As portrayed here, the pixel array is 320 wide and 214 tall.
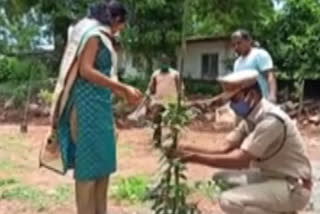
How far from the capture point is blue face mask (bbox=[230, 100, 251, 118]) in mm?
3533

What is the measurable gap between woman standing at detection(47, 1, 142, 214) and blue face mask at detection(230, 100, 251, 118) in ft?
2.20

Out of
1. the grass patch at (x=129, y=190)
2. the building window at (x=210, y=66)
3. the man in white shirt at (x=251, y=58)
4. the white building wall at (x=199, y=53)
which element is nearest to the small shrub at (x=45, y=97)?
the white building wall at (x=199, y=53)

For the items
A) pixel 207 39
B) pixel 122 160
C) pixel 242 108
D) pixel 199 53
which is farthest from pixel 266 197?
pixel 199 53

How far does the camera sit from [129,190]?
5820mm

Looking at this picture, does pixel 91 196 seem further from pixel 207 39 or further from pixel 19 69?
pixel 207 39

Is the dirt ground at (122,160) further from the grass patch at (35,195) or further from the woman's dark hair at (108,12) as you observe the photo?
the woman's dark hair at (108,12)

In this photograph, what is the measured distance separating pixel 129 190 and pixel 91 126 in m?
1.98

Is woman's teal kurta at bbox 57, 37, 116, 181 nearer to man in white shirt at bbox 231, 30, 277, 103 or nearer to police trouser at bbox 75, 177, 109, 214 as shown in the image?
police trouser at bbox 75, 177, 109, 214

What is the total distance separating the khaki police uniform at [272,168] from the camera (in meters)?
3.52

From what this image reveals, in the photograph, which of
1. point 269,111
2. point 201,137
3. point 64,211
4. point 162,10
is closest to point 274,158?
point 269,111

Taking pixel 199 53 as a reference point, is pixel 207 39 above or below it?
above

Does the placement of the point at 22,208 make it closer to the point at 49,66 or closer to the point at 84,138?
the point at 84,138

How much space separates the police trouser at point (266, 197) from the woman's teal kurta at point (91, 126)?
0.71 metres

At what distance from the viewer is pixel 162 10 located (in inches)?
657
